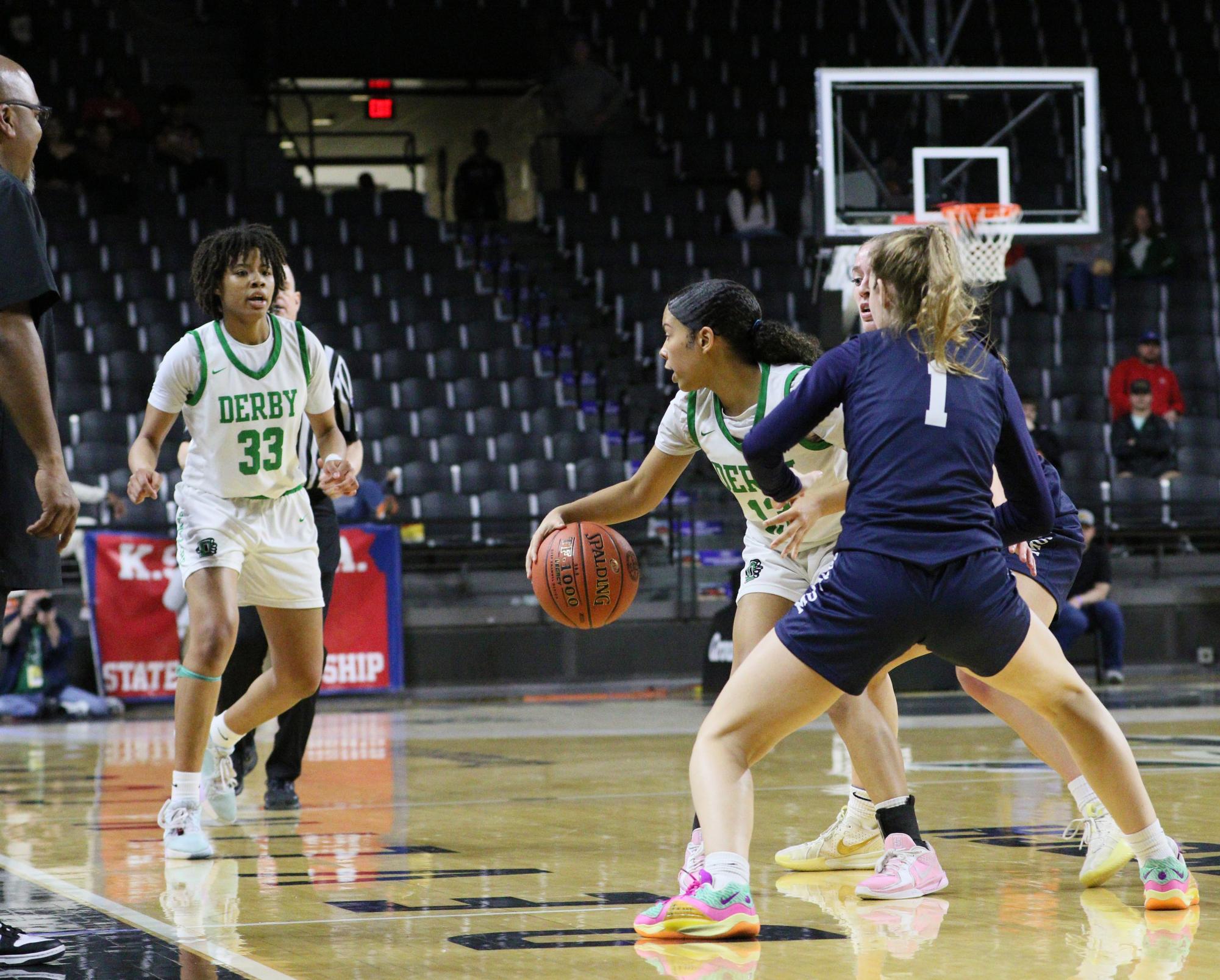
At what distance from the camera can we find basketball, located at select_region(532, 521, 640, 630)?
4.64 metres

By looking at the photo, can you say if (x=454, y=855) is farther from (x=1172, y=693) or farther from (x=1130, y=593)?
(x=1130, y=593)

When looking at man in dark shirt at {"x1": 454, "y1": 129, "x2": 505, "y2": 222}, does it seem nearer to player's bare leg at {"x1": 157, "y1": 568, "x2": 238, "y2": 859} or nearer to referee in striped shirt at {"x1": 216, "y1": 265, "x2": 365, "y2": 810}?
referee in striped shirt at {"x1": 216, "y1": 265, "x2": 365, "y2": 810}

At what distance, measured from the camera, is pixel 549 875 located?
→ 181 inches

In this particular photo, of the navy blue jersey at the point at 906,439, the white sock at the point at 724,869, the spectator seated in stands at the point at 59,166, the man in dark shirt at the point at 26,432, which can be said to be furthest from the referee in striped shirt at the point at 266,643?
the spectator seated in stands at the point at 59,166

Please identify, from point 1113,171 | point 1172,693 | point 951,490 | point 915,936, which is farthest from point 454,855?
point 1113,171

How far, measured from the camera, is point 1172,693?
459 inches

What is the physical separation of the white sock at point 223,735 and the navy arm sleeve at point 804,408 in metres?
2.73

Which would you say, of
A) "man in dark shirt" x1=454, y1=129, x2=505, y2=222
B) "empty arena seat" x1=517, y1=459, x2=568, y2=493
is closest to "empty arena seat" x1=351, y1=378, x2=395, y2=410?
"empty arena seat" x1=517, y1=459, x2=568, y2=493

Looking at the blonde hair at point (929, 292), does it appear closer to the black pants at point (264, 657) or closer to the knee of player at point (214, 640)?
the knee of player at point (214, 640)

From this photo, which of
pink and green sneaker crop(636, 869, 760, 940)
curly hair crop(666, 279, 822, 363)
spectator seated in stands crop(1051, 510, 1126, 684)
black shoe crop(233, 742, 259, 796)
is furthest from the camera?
spectator seated in stands crop(1051, 510, 1126, 684)

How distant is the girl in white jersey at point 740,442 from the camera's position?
4.30m

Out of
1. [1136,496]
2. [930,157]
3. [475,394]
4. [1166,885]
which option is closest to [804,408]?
[1166,885]

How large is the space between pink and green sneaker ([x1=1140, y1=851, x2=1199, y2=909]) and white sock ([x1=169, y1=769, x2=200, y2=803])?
2.68 m

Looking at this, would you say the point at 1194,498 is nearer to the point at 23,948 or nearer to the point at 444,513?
the point at 444,513
